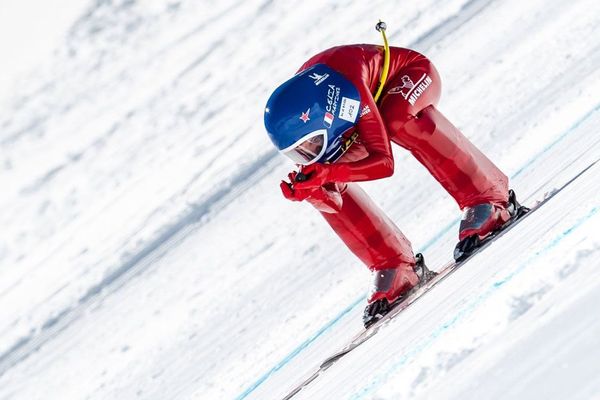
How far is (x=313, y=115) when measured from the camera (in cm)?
402

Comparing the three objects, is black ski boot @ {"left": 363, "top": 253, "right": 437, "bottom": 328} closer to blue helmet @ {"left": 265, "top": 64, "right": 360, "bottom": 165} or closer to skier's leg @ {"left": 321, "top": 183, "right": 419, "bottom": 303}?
skier's leg @ {"left": 321, "top": 183, "right": 419, "bottom": 303}

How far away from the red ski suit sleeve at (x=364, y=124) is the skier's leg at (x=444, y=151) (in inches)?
4.7

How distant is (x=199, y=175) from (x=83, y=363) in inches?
96.7

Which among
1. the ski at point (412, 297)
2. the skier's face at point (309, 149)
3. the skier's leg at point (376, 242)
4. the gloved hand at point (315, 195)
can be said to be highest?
the skier's face at point (309, 149)

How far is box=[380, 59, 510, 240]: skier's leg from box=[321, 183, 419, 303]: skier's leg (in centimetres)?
32

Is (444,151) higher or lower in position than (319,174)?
lower

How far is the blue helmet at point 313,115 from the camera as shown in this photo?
13.2ft

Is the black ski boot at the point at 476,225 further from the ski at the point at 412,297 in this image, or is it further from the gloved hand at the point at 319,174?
the gloved hand at the point at 319,174

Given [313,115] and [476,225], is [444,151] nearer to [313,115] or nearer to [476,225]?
[476,225]

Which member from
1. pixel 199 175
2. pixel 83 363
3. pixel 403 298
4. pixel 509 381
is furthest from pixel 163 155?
pixel 509 381

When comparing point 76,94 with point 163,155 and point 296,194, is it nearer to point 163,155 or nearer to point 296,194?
point 163,155

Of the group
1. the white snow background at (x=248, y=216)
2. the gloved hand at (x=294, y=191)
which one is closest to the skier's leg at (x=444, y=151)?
the white snow background at (x=248, y=216)

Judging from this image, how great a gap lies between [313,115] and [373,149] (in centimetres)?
29

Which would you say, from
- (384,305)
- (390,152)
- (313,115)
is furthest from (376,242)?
(313,115)
